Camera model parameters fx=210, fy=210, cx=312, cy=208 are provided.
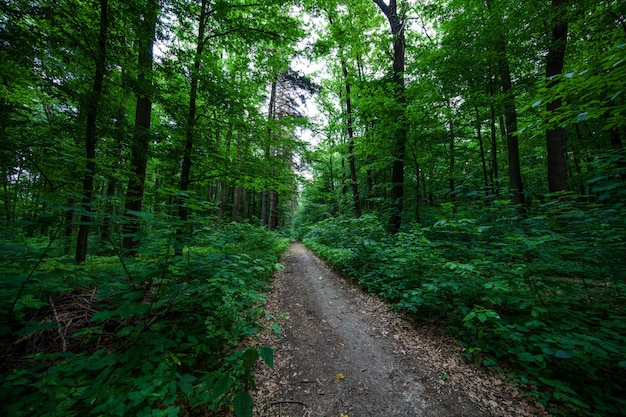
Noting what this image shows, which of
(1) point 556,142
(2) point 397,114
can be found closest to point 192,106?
(2) point 397,114

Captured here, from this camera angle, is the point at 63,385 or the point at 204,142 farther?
the point at 204,142

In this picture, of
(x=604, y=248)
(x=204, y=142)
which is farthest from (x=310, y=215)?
(x=604, y=248)

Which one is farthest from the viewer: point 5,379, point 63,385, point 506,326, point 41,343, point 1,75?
point 1,75

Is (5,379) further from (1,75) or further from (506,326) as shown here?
(506,326)

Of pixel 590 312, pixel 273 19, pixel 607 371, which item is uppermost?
pixel 273 19

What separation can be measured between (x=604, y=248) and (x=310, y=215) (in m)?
21.7

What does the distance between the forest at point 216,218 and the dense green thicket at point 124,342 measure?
25 millimetres

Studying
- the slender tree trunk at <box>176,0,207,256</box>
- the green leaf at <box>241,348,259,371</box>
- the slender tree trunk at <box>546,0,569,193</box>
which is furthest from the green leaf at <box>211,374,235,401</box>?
the slender tree trunk at <box>546,0,569,193</box>

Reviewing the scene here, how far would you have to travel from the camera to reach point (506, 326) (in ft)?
9.75

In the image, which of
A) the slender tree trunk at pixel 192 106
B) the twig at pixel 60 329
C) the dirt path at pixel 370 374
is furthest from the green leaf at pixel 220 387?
the slender tree trunk at pixel 192 106

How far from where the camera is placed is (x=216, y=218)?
426 cm

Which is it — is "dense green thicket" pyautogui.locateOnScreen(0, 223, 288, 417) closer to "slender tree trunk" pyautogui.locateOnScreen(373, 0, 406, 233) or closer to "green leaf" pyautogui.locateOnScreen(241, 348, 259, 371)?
"green leaf" pyautogui.locateOnScreen(241, 348, 259, 371)

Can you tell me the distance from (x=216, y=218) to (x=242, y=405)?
133 inches

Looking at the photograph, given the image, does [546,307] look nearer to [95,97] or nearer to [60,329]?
[60,329]
